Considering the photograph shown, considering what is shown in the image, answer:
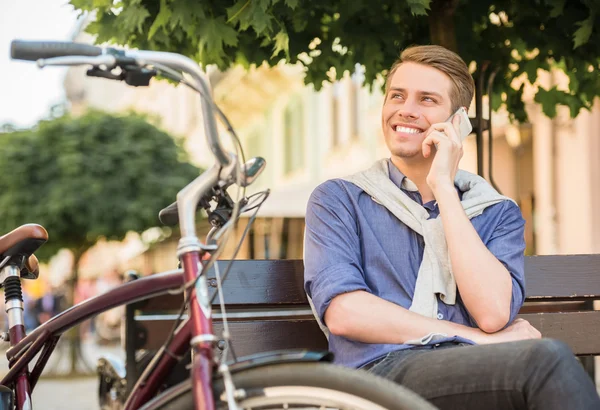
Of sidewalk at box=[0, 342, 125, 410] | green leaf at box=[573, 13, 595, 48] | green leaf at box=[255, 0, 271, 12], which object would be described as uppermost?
green leaf at box=[255, 0, 271, 12]

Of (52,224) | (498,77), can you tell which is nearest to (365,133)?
(52,224)

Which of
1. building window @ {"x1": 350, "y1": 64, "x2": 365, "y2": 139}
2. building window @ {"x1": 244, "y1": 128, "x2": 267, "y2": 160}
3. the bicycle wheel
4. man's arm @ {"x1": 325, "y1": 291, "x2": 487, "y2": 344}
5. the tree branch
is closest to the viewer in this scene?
the bicycle wheel

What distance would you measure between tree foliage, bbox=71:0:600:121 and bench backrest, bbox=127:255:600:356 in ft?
3.28

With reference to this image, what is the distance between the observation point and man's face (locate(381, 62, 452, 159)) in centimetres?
300

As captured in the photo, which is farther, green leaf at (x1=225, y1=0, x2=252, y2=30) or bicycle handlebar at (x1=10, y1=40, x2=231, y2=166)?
green leaf at (x1=225, y1=0, x2=252, y2=30)

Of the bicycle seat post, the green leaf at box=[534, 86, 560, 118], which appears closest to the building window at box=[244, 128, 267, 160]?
the green leaf at box=[534, 86, 560, 118]

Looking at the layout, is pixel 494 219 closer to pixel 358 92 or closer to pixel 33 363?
pixel 33 363

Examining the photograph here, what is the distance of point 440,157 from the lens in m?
2.86

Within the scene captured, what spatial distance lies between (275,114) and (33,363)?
27.0 m

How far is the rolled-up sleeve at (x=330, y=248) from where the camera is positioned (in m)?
2.66

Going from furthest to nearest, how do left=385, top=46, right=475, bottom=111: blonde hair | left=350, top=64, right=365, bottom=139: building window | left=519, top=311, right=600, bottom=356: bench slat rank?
left=350, top=64, right=365, bottom=139: building window
left=519, top=311, right=600, bottom=356: bench slat
left=385, top=46, right=475, bottom=111: blonde hair

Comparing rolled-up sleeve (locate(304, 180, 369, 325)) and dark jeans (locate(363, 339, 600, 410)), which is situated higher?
rolled-up sleeve (locate(304, 180, 369, 325))

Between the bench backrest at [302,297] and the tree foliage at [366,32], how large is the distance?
1.00 metres

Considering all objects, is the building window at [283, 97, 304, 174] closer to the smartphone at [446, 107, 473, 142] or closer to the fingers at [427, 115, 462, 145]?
the smartphone at [446, 107, 473, 142]
